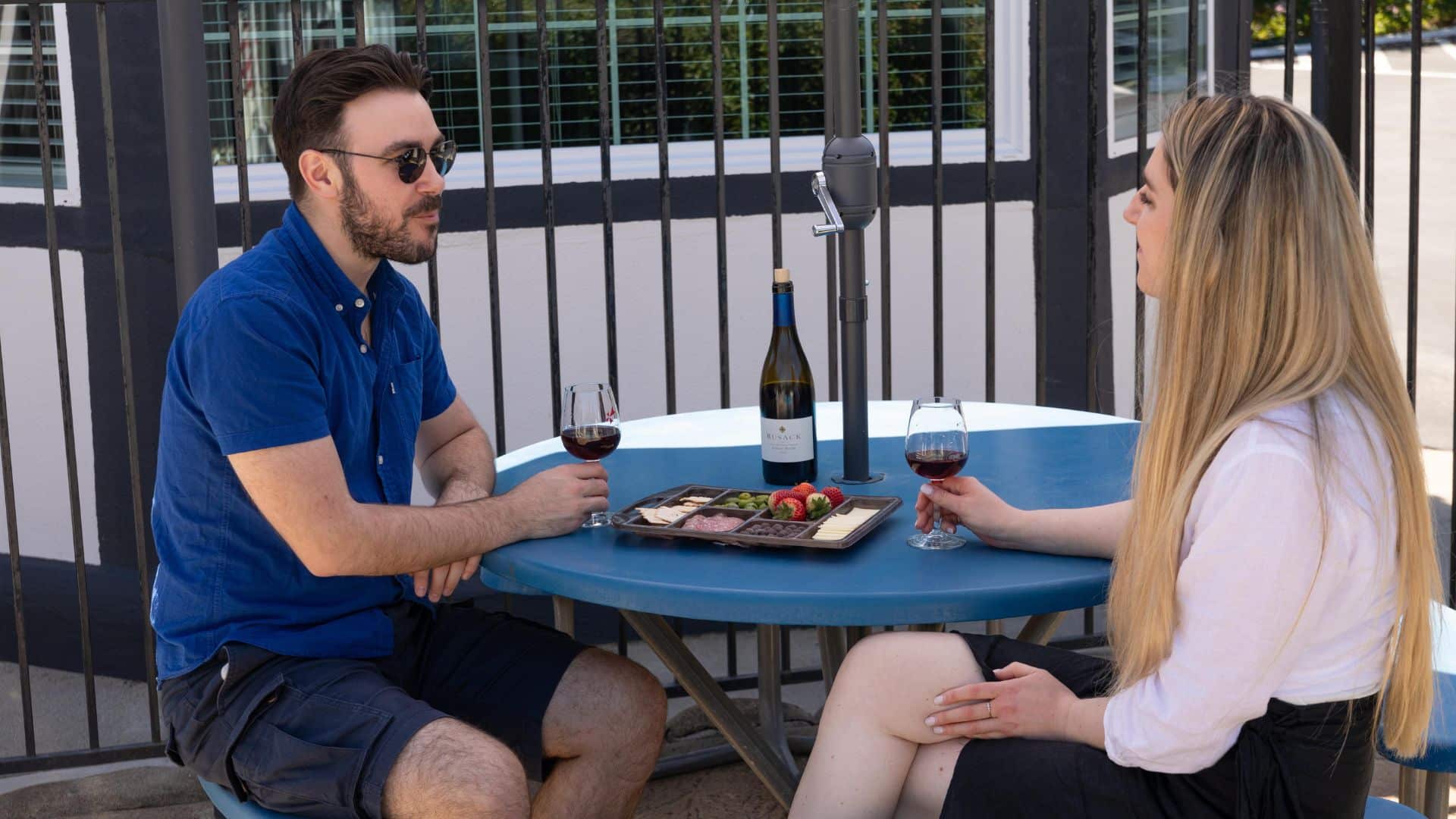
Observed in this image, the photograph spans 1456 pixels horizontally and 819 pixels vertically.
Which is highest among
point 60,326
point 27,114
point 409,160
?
point 27,114

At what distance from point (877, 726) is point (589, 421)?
655 mm

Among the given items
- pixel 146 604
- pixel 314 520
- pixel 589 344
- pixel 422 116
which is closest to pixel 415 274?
pixel 589 344

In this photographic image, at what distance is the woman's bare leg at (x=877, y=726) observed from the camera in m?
1.92

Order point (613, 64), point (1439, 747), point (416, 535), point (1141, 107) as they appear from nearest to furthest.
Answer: point (1439, 747), point (416, 535), point (1141, 107), point (613, 64)

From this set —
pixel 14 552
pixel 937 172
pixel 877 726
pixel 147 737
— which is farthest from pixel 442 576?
pixel 147 737

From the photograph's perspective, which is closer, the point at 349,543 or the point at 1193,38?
the point at 349,543

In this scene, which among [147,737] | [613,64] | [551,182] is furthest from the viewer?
[613,64]

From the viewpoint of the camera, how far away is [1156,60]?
5.40m

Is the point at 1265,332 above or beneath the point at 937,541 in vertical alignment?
above

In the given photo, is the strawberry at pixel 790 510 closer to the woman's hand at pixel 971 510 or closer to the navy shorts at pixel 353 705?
the woman's hand at pixel 971 510

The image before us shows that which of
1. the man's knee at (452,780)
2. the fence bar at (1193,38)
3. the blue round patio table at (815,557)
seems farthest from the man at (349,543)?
the fence bar at (1193,38)

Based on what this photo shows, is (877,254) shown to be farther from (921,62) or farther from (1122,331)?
(1122,331)

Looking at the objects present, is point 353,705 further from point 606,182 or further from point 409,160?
point 606,182

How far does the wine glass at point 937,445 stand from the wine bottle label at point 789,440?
27cm
